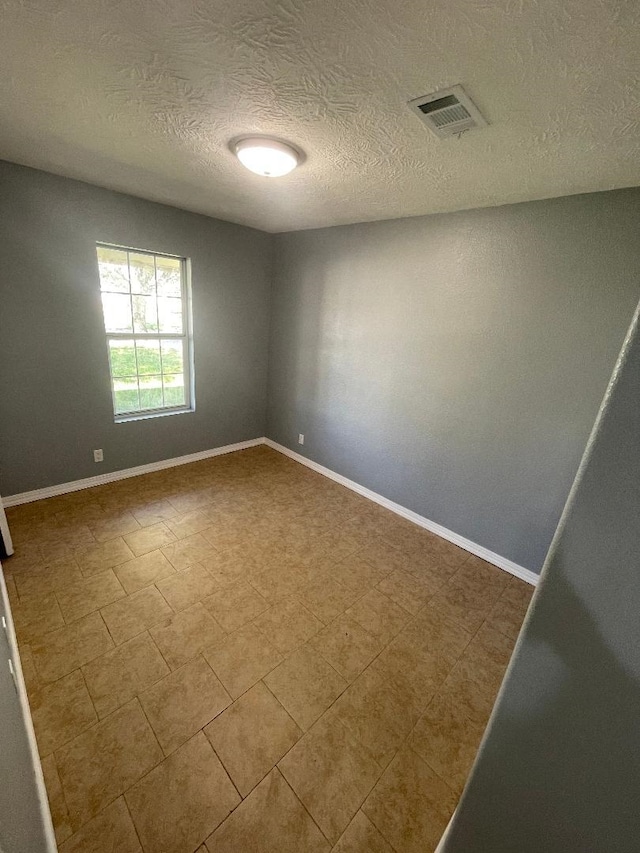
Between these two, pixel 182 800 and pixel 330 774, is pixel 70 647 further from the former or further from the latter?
pixel 330 774

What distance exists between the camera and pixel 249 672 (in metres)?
1.59

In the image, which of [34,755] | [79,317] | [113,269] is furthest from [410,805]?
[113,269]

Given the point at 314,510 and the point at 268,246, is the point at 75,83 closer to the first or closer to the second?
the point at 268,246

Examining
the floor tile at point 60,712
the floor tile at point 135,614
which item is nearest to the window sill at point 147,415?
the floor tile at point 135,614

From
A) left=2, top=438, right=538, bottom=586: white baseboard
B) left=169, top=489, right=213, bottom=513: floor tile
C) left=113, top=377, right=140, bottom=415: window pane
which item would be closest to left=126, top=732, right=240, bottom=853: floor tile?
left=169, top=489, right=213, bottom=513: floor tile

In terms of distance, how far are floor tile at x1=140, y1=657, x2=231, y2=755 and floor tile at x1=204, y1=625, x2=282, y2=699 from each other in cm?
4

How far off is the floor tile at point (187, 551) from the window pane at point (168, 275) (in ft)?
7.38

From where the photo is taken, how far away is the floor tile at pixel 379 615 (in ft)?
6.13

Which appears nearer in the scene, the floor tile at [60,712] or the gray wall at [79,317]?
the floor tile at [60,712]

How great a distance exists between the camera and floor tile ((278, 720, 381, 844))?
3.80 ft

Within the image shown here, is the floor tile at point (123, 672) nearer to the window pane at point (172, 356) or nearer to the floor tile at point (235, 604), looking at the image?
the floor tile at point (235, 604)

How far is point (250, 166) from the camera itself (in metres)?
1.69

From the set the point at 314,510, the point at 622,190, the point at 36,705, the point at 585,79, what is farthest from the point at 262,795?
the point at 622,190

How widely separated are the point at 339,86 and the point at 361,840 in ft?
8.48
